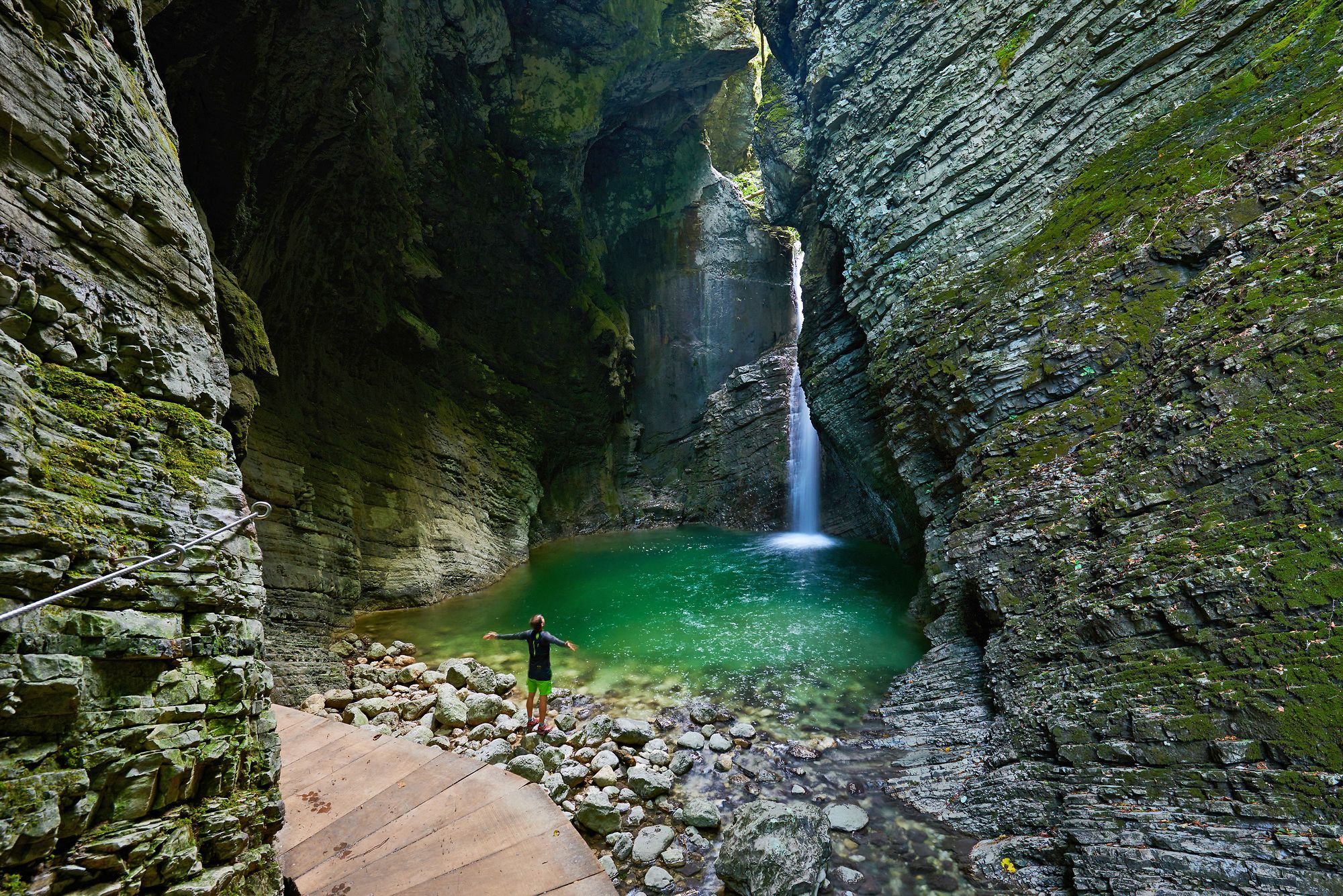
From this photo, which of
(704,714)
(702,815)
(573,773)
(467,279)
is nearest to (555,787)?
(573,773)

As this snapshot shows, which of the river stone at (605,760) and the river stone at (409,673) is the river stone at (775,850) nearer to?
the river stone at (605,760)

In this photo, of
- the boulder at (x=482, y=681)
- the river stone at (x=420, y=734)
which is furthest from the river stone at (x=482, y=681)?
the river stone at (x=420, y=734)

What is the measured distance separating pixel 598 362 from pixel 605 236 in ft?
20.4

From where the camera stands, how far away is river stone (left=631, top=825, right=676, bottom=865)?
15.3 ft

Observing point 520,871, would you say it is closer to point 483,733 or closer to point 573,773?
point 573,773

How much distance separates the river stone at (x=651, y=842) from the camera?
468 cm

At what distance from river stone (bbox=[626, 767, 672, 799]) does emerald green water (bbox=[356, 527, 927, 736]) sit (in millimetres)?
1796

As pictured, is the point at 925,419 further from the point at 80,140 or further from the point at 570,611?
the point at 80,140

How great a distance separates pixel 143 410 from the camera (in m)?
2.75

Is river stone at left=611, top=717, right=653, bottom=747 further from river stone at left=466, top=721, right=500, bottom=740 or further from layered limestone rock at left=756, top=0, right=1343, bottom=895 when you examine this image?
layered limestone rock at left=756, top=0, right=1343, bottom=895

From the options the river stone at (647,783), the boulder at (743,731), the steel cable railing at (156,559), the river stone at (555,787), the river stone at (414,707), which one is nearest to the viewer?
the steel cable railing at (156,559)

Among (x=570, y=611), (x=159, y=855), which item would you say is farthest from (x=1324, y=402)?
(x=570, y=611)

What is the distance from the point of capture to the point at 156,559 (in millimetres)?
2262

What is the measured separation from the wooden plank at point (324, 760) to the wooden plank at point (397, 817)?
0.71 meters
